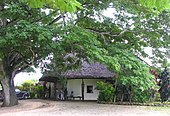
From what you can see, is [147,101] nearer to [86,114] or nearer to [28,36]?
[86,114]

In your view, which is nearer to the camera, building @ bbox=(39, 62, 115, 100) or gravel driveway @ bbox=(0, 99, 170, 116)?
gravel driveway @ bbox=(0, 99, 170, 116)

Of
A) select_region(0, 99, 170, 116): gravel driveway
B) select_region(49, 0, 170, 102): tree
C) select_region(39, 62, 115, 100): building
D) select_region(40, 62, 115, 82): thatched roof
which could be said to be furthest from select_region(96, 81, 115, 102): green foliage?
select_region(0, 99, 170, 116): gravel driveway

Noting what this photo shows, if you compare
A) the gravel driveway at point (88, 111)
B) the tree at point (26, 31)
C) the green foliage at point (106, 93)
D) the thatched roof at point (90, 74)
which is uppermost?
the tree at point (26, 31)

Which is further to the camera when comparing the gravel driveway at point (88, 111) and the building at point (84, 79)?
the building at point (84, 79)

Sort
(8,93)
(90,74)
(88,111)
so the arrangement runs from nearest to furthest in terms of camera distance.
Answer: (88,111)
(8,93)
(90,74)

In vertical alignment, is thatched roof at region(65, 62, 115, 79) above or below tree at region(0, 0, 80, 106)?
below

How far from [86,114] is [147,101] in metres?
7.70

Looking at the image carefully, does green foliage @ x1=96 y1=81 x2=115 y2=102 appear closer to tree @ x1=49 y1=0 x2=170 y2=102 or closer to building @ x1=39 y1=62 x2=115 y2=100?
tree @ x1=49 y1=0 x2=170 y2=102

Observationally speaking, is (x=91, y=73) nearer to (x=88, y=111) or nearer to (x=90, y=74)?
(x=90, y=74)

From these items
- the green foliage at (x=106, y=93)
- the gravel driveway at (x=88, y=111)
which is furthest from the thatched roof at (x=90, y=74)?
the gravel driveway at (x=88, y=111)

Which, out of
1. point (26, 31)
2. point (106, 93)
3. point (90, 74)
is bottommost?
point (106, 93)

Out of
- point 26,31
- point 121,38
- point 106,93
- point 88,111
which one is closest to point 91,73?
point 106,93

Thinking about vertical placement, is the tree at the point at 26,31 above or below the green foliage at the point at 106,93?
above

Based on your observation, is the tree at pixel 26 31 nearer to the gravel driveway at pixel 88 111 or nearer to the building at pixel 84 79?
the gravel driveway at pixel 88 111
